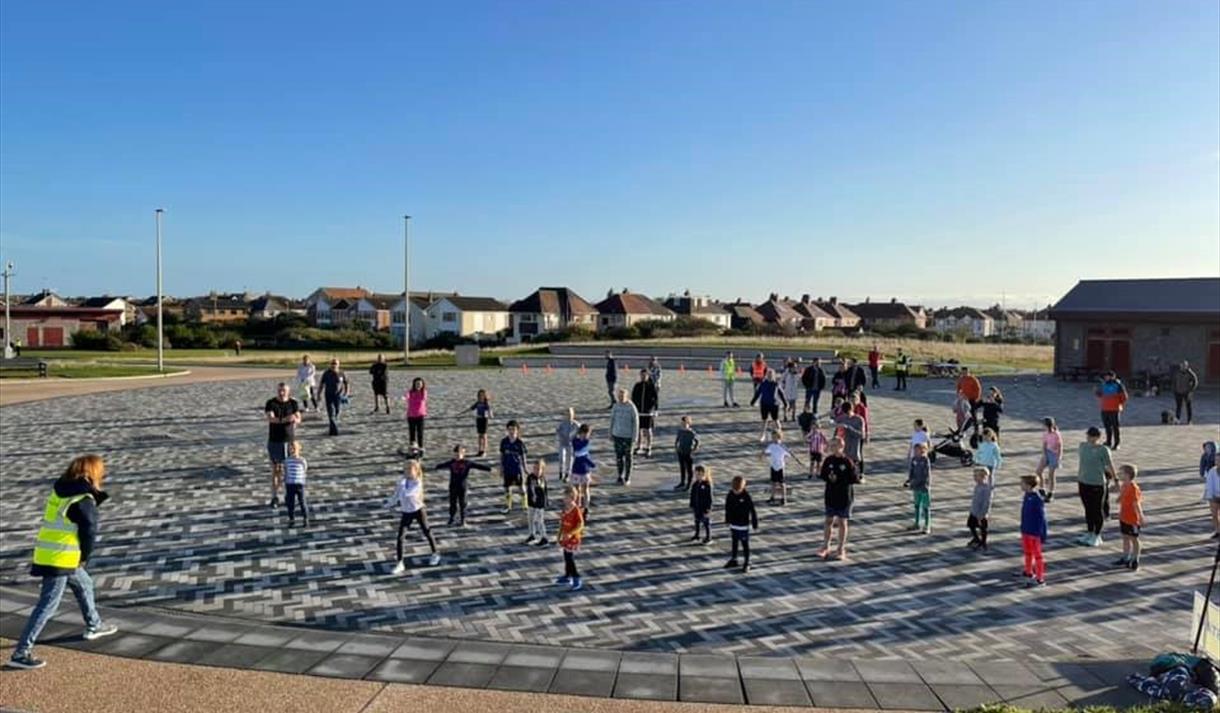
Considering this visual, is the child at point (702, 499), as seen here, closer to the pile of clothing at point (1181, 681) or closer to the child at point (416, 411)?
the pile of clothing at point (1181, 681)

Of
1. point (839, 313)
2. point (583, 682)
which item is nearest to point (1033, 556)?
point (583, 682)

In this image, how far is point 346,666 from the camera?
7195mm

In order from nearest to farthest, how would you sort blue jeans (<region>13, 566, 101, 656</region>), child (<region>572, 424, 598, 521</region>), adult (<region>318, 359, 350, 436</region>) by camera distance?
blue jeans (<region>13, 566, 101, 656</region>) < child (<region>572, 424, 598, 521</region>) < adult (<region>318, 359, 350, 436</region>)

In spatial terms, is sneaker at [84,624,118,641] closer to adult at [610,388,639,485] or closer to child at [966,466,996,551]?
adult at [610,388,639,485]

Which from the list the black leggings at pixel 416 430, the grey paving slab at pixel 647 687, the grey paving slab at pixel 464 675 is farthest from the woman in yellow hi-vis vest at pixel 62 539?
the black leggings at pixel 416 430

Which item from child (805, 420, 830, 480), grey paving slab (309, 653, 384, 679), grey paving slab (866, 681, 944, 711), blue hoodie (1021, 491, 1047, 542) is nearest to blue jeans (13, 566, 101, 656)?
grey paving slab (309, 653, 384, 679)

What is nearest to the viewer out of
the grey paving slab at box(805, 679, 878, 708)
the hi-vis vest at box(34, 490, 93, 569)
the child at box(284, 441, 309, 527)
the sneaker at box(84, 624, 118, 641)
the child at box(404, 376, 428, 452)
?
the grey paving slab at box(805, 679, 878, 708)

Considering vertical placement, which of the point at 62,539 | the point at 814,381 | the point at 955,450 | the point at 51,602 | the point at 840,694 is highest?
the point at 814,381

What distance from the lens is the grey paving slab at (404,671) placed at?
274 inches

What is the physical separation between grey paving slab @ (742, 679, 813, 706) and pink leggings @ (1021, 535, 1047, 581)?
4269 mm

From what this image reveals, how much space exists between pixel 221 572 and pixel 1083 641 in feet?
30.6

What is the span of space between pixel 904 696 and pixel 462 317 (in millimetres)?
86170

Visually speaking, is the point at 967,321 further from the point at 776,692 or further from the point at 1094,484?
the point at 776,692

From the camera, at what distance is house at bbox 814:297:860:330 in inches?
4759
